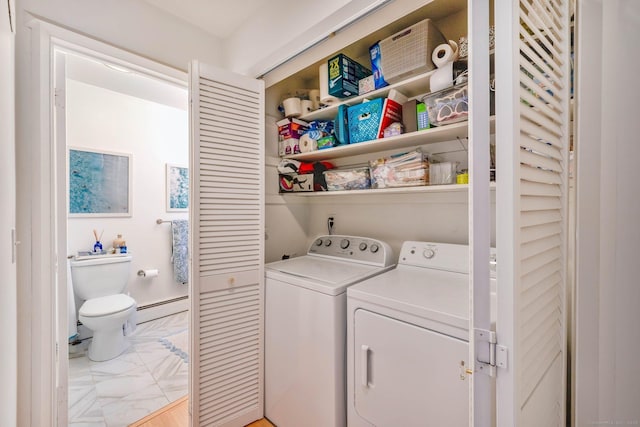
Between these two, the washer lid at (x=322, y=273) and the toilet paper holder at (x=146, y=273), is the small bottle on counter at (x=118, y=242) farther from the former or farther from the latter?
the washer lid at (x=322, y=273)

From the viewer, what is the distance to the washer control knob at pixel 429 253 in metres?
1.61

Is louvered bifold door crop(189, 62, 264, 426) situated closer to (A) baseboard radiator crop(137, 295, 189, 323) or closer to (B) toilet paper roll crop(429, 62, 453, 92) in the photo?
(B) toilet paper roll crop(429, 62, 453, 92)

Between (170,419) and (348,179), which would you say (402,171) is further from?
(170,419)

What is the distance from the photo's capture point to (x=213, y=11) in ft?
5.84

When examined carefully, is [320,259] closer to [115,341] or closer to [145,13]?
[145,13]

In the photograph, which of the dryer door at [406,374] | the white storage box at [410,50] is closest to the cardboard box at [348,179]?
the white storage box at [410,50]

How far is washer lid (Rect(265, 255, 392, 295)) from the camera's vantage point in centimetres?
146

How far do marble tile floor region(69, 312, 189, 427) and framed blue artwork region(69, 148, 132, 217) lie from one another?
139 centimetres

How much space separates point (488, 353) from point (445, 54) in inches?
50.1
